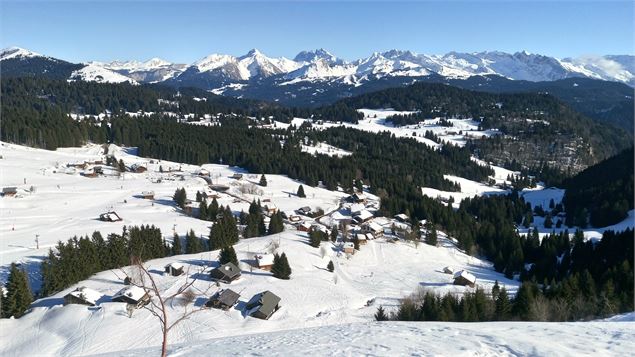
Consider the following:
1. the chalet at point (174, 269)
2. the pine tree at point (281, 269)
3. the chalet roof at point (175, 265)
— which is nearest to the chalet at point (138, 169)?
the chalet roof at point (175, 265)

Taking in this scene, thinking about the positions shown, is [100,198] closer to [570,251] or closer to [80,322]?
[80,322]

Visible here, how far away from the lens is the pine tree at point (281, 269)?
5175 cm

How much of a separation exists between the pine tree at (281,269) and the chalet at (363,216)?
109 feet

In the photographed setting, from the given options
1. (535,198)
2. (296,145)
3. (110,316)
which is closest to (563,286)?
(110,316)

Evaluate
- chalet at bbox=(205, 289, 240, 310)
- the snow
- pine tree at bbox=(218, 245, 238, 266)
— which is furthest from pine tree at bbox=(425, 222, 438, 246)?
the snow

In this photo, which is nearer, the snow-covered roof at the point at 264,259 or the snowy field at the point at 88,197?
the snow-covered roof at the point at 264,259

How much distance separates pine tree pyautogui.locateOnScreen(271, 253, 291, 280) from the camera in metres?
51.8

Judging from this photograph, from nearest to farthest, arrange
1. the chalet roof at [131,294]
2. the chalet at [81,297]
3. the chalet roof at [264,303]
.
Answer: the chalet roof at [264,303], the chalet roof at [131,294], the chalet at [81,297]

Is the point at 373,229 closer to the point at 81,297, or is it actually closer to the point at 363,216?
the point at 363,216

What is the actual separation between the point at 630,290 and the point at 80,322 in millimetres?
47081

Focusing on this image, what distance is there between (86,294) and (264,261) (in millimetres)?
19750

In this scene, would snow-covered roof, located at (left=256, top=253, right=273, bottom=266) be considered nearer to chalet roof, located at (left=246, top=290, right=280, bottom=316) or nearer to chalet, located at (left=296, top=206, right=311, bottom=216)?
chalet roof, located at (left=246, top=290, right=280, bottom=316)

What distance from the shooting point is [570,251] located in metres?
65.9

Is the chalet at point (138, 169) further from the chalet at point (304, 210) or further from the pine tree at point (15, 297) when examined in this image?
the pine tree at point (15, 297)
